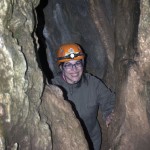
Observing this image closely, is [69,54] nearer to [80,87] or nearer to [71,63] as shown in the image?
[71,63]

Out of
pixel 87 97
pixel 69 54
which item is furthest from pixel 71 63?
pixel 87 97

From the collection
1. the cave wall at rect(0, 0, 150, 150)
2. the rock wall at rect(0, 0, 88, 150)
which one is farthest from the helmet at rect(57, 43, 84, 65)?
the rock wall at rect(0, 0, 88, 150)

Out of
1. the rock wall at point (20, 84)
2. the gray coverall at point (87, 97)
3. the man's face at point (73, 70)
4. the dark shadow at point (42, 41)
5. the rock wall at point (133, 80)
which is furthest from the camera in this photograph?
the dark shadow at point (42, 41)

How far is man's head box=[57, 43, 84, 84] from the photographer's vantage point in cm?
445

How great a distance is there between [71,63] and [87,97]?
0.67 metres

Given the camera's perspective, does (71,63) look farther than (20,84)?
Yes

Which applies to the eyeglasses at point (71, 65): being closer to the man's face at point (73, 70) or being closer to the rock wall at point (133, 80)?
the man's face at point (73, 70)

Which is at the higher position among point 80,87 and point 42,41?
point 42,41

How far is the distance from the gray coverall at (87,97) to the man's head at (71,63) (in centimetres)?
14

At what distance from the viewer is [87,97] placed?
15.4 ft

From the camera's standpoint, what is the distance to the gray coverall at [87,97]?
461 cm

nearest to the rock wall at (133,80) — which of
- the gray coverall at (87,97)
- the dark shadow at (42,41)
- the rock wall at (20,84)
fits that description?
the gray coverall at (87,97)

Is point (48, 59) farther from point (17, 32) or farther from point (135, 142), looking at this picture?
point (17, 32)

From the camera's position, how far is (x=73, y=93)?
15.1 ft
